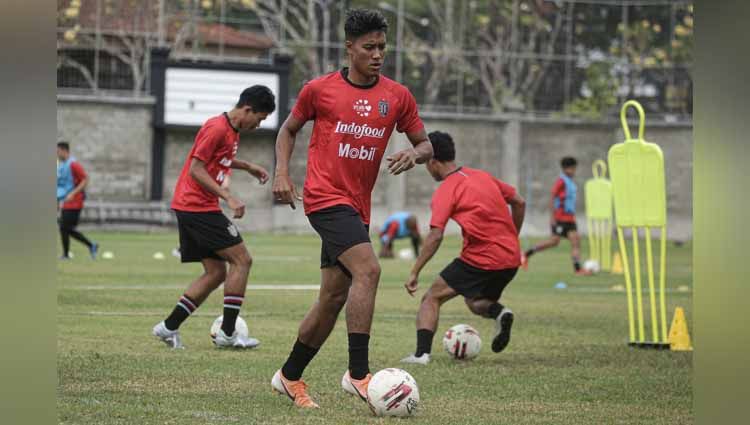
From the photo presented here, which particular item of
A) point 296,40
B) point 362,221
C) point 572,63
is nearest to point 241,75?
point 296,40

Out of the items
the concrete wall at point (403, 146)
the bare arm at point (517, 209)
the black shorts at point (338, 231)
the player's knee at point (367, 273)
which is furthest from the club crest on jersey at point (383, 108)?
the concrete wall at point (403, 146)

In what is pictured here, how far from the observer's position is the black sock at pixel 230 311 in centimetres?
989

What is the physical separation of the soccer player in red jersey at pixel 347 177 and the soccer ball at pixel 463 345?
2.94m

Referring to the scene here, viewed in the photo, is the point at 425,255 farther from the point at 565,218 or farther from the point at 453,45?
the point at 453,45

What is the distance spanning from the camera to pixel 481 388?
8070 mm

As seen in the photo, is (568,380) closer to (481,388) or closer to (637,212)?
(481,388)

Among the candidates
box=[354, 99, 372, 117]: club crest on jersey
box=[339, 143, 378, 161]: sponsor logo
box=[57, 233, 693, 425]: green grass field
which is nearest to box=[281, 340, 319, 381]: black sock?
box=[57, 233, 693, 425]: green grass field

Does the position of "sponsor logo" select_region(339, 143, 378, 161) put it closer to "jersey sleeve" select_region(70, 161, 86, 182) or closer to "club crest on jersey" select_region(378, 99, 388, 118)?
"club crest on jersey" select_region(378, 99, 388, 118)

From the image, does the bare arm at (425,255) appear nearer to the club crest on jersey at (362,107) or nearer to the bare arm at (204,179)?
the bare arm at (204,179)

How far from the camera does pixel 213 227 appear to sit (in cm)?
998

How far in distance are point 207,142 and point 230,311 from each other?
4.60 ft

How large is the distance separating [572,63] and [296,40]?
10.8 meters

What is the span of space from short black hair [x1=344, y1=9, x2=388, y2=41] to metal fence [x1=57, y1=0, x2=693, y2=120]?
3678cm

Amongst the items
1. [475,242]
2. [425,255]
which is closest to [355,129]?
[425,255]
